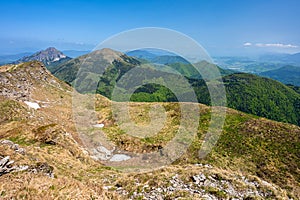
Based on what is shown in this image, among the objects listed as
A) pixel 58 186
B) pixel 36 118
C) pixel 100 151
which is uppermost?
pixel 58 186

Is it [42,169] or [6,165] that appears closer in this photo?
[6,165]

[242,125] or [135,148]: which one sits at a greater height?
[242,125]

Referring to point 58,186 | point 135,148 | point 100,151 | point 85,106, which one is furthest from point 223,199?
point 85,106

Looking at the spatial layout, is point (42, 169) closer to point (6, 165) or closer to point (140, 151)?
point (6, 165)

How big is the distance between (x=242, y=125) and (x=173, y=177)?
26.6m

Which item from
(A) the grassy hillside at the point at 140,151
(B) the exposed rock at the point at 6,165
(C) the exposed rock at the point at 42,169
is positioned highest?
(B) the exposed rock at the point at 6,165

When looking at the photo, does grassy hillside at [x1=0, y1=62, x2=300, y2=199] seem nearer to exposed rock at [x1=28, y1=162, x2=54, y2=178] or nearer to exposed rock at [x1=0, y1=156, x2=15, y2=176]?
exposed rock at [x1=28, y1=162, x2=54, y2=178]

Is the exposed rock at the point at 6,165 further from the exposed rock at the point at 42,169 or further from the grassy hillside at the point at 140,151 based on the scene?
the exposed rock at the point at 42,169

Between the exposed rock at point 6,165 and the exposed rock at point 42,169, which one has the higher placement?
the exposed rock at point 6,165

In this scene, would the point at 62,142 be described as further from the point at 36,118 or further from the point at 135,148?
the point at 36,118

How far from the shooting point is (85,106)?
61.2 m

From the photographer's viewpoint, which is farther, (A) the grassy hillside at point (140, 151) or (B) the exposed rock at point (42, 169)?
(B) the exposed rock at point (42, 169)

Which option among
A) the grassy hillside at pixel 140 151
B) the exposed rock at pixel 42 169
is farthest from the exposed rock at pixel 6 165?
the exposed rock at pixel 42 169

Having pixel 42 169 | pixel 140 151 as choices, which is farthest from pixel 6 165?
pixel 140 151
